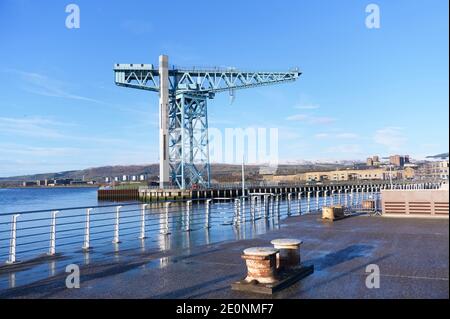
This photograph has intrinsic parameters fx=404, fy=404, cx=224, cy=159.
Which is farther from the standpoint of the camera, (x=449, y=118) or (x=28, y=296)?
(x=28, y=296)

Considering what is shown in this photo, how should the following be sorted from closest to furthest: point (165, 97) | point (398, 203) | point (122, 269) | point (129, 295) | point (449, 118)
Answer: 1. point (449, 118)
2. point (129, 295)
3. point (122, 269)
4. point (398, 203)
5. point (165, 97)

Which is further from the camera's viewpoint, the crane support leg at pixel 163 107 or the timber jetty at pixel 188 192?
the timber jetty at pixel 188 192

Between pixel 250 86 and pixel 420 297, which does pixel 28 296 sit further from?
pixel 250 86

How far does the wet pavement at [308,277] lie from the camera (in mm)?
5109

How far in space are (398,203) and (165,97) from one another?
41.6 meters

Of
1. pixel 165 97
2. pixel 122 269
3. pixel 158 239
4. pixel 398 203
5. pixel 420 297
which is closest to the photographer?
pixel 420 297

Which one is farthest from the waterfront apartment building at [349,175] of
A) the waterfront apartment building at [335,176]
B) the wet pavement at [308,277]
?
the wet pavement at [308,277]

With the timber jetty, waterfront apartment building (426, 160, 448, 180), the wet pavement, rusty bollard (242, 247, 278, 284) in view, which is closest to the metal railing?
the wet pavement

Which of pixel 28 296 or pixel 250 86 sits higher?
pixel 250 86

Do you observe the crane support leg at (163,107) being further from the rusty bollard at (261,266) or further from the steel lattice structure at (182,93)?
the rusty bollard at (261,266)

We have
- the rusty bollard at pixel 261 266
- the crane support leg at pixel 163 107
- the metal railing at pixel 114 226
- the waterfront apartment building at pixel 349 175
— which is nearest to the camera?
the rusty bollard at pixel 261 266

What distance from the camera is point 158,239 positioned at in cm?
1104
